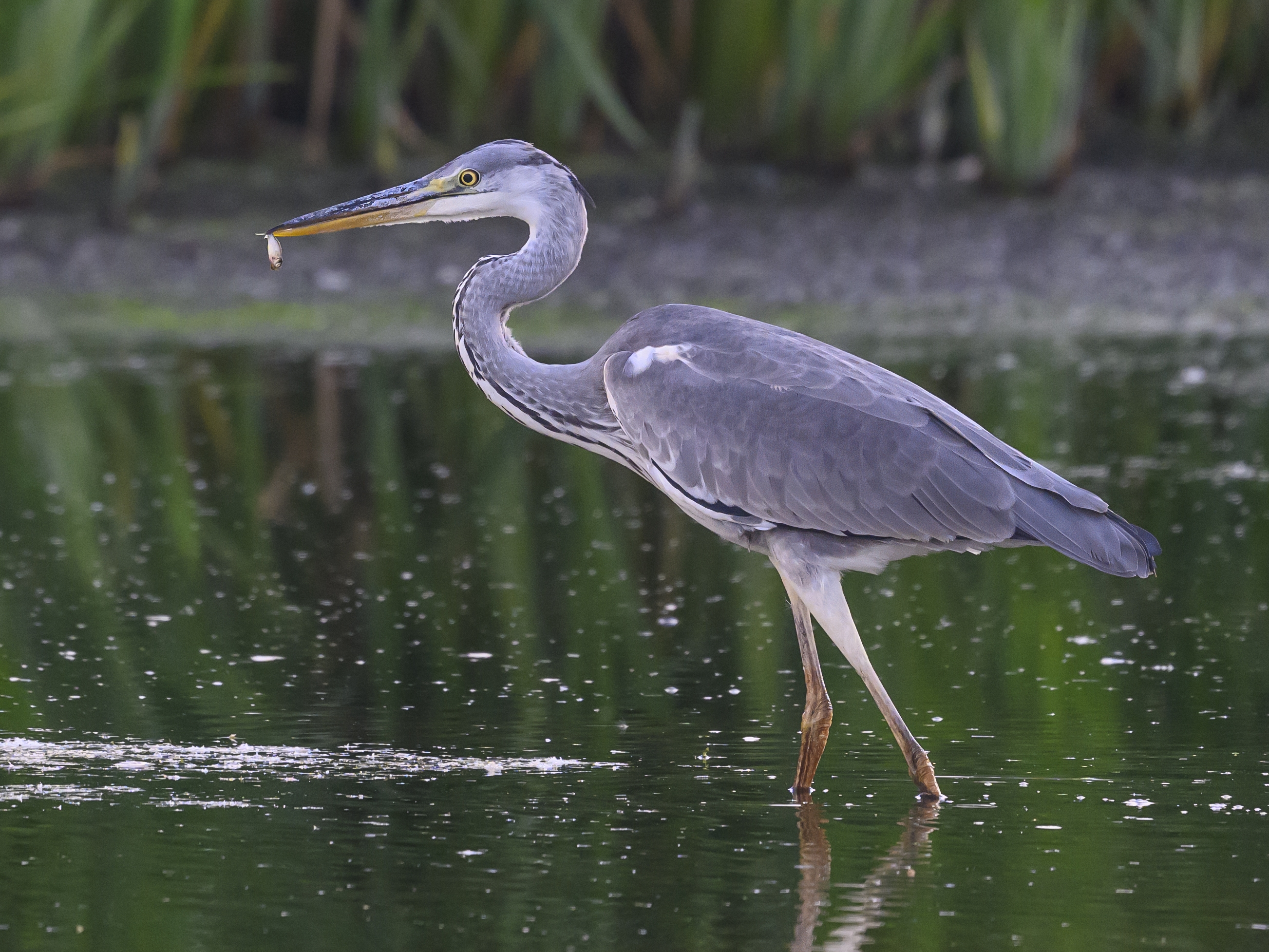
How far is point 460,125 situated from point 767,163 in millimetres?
1969

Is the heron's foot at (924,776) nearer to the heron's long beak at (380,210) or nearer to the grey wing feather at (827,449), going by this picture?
the grey wing feather at (827,449)

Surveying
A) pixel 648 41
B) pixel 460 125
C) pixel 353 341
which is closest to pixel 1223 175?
pixel 648 41

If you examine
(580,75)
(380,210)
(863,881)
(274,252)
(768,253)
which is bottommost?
(863,881)

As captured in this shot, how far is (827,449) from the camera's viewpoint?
5.51 meters

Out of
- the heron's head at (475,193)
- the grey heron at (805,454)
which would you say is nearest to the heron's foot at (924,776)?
the grey heron at (805,454)

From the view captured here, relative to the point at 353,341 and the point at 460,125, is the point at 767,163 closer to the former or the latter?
the point at 460,125

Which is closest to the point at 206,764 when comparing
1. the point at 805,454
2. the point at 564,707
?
the point at 564,707

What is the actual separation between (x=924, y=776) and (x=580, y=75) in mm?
8290

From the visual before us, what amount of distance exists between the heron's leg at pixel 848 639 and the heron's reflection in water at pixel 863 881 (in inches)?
3.9

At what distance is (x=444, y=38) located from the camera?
13.1 m

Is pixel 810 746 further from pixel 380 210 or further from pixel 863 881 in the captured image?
pixel 380 210

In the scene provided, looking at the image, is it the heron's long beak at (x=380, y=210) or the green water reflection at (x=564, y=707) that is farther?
the heron's long beak at (x=380, y=210)

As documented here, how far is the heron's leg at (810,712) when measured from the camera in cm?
509

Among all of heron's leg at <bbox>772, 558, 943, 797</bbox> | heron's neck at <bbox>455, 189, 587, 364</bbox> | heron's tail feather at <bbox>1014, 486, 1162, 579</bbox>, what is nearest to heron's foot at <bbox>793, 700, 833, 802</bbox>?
heron's leg at <bbox>772, 558, 943, 797</bbox>
